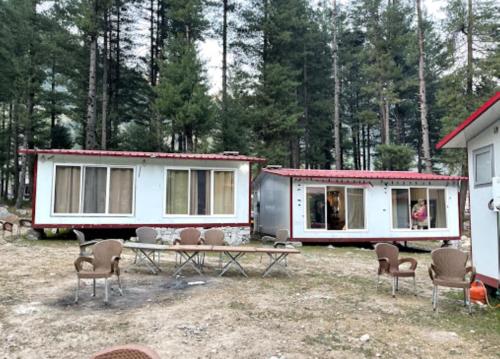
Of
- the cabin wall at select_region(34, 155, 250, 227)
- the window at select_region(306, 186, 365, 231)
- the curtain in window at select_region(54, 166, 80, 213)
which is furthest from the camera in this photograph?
the window at select_region(306, 186, 365, 231)

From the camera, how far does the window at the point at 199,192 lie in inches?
425

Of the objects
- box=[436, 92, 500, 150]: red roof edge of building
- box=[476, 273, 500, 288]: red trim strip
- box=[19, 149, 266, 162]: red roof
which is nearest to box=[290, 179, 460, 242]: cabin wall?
box=[19, 149, 266, 162]: red roof

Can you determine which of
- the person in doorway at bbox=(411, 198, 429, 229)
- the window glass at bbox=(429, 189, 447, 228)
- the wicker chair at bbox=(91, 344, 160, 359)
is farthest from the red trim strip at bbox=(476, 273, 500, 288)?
the window glass at bbox=(429, 189, 447, 228)

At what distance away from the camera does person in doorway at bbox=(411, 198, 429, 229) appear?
39.0ft

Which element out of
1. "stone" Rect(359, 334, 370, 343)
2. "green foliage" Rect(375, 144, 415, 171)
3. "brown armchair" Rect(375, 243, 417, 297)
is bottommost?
"stone" Rect(359, 334, 370, 343)

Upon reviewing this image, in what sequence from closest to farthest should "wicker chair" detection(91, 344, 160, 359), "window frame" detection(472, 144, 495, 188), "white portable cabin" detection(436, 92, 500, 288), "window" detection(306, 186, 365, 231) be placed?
"wicker chair" detection(91, 344, 160, 359), "white portable cabin" detection(436, 92, 500, 288), "window frame" detection(472, 144, 495, 188), "window" detection(306, 186, 365, 231)

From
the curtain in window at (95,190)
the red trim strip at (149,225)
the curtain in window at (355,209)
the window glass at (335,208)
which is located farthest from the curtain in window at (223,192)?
the curtain in window at (355,209)

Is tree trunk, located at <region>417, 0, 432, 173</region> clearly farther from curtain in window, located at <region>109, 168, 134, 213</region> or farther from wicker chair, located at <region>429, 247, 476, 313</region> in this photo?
curtain in window, located at <region>109, 168, 134, 213</region>

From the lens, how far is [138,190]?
34.5ft

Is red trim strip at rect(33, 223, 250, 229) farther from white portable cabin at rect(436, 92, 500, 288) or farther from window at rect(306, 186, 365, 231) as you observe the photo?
white portable cabin at rect(436, 92, 500, 288)

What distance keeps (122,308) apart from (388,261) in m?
3.91

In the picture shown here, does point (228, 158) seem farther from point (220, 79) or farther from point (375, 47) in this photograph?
point (375, 47)

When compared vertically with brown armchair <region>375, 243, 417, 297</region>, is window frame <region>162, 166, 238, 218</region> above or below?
above

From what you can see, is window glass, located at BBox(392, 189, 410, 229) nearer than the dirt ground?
No
